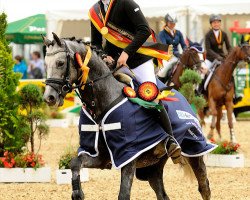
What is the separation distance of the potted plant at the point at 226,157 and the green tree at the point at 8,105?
346 centimetres

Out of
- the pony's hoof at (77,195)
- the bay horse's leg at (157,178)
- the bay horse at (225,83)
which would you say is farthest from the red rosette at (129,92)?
the bay horse at (225,83)

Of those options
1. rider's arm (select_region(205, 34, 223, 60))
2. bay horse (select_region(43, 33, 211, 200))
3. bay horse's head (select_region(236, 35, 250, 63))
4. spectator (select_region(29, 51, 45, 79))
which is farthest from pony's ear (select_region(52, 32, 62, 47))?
spectator (select_region(29, 51, 45, 79))

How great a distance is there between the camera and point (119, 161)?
789cm

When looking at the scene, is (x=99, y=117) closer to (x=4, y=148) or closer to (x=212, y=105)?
(x=4, y=148)

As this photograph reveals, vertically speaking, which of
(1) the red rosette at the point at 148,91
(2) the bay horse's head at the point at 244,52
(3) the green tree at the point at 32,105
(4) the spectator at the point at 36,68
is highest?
(1) the red rosette at the point at 148,91

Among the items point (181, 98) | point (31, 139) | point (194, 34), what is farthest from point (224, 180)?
point (194, 34)

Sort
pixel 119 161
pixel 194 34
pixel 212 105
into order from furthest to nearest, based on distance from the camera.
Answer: pixel 194 34, pixel 212 105, pixel 119 161

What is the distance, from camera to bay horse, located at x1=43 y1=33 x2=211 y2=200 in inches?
302

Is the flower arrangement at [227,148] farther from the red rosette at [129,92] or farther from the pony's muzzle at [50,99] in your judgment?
the pony's muzzle at [50,99]

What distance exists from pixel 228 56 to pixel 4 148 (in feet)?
22.9

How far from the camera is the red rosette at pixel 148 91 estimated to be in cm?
812

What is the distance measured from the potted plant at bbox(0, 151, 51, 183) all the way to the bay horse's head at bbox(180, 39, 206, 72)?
6421 mm

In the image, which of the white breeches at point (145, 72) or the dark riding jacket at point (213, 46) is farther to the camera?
the dark riding jacket at point (213, 46)

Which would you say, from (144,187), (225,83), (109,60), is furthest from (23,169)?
(225,83)
